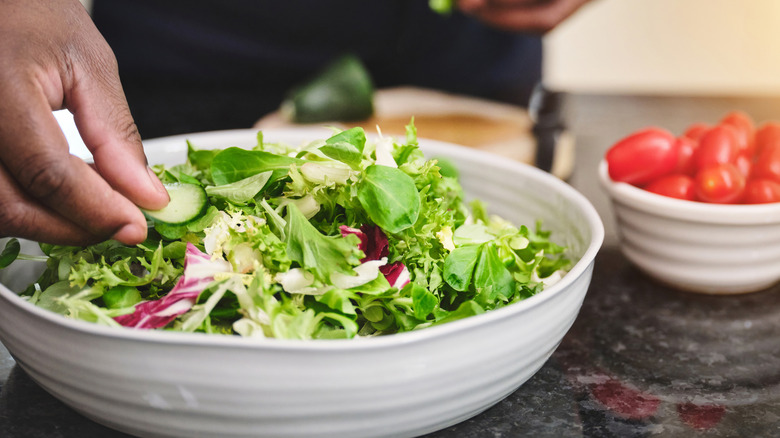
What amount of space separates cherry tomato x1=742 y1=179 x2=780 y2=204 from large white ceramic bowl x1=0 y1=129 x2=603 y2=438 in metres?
0.57

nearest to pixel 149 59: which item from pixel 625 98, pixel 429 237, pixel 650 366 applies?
pixel 625 98

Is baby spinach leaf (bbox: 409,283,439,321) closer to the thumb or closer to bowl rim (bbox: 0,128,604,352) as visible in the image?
bowl rim (bbox: 0,128,604,352)

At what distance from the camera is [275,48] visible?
2.50 metres

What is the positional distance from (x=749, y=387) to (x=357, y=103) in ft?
4.66

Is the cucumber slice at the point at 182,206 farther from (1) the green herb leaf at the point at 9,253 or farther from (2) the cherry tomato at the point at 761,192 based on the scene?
(2) the cherry tomato at the point at 761,192

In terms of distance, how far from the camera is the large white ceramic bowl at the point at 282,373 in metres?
0.61

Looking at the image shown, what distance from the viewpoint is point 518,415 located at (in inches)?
33.4

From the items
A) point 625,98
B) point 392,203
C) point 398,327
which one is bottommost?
point 625,98

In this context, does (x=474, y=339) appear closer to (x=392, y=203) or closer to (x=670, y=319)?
(x=392, y=203)

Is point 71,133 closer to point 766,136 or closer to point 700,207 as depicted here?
point 700,207

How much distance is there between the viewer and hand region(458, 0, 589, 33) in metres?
1.91

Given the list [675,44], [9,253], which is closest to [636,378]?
[9,253]

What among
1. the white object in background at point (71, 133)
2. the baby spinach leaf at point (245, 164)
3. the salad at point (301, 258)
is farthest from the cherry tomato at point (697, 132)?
the white object in background at point (71, 133)

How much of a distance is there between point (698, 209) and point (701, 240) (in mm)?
60
